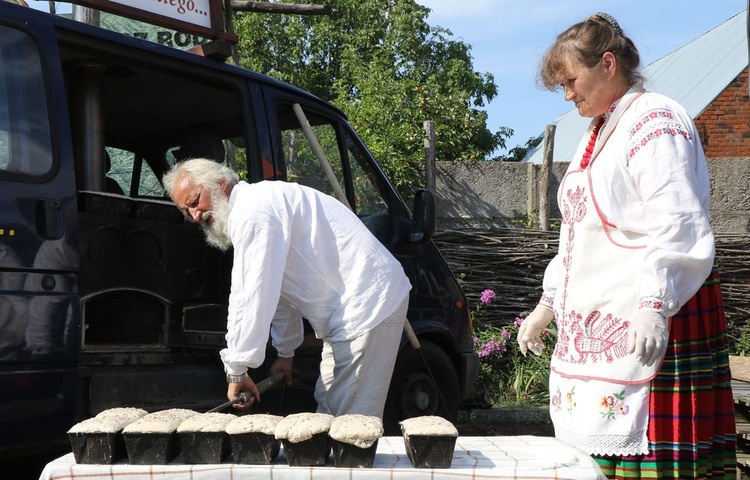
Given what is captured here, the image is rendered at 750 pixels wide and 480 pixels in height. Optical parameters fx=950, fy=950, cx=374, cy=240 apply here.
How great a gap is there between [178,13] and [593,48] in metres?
2.69

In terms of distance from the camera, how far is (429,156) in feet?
31.1

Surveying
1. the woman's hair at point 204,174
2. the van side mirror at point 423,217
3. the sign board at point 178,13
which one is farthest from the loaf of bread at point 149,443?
the van side mirror at point 423,217

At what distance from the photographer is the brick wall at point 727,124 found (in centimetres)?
1788

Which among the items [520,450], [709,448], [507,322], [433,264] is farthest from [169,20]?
[507,322]

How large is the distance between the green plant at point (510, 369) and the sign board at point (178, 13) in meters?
4.33

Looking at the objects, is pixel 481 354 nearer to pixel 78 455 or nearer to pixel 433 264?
pixel 433 264

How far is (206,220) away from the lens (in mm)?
3752

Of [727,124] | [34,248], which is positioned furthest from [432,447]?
[727,124]

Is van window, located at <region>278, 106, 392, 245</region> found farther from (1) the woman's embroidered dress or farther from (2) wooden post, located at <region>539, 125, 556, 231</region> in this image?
(2) wooden post, located at <region>539, 125, 556, 231</region>

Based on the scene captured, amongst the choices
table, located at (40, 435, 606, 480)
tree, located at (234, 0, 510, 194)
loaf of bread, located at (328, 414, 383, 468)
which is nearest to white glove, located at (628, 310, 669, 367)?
table, located at (40, 435, 606, 480)

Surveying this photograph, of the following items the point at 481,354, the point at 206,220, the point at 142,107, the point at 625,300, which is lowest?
the point at 481,354

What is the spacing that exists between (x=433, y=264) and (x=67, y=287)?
249 cm

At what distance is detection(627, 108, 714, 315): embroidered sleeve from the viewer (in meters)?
2.42

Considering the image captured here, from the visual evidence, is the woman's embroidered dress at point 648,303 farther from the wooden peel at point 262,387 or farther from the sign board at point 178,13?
the sign board at point 178,13
